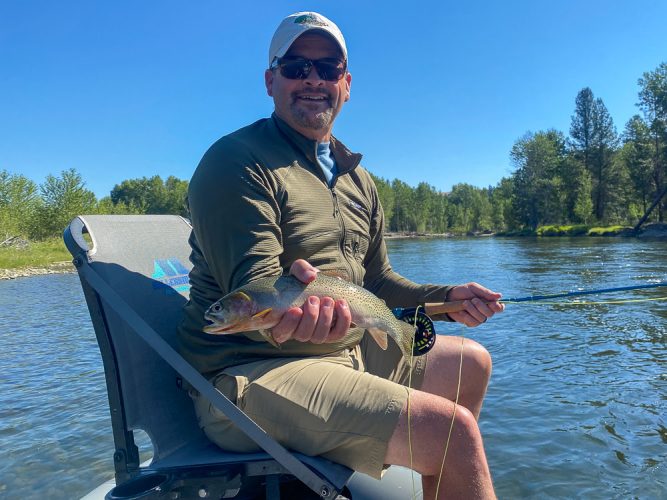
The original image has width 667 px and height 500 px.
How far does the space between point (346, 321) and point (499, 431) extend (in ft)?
12.5

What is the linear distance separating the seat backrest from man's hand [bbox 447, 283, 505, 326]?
1.68 metres

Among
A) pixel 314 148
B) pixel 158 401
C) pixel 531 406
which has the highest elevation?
pixel 314 148

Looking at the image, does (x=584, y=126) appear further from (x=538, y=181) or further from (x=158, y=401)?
(x=158, y=401)

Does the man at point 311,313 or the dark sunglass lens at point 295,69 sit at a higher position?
the dark sunglass lens at point 295,69

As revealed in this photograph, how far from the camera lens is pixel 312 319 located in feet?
6.85

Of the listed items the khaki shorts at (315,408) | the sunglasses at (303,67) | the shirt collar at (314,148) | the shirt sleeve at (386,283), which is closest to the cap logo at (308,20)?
the sunglasses at (303,67)

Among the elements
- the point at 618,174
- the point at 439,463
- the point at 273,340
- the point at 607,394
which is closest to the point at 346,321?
the point at 273,340

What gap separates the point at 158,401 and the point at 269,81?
6.47 feet

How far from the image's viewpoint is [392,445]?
2047 mm

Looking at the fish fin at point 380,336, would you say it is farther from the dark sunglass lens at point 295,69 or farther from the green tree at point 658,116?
the green tree at point 658,116

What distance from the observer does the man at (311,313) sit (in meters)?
2.07

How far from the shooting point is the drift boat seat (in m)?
2.04

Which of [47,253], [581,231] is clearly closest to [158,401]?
[47,253]

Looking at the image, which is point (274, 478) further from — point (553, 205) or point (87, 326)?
point (553, 205)
